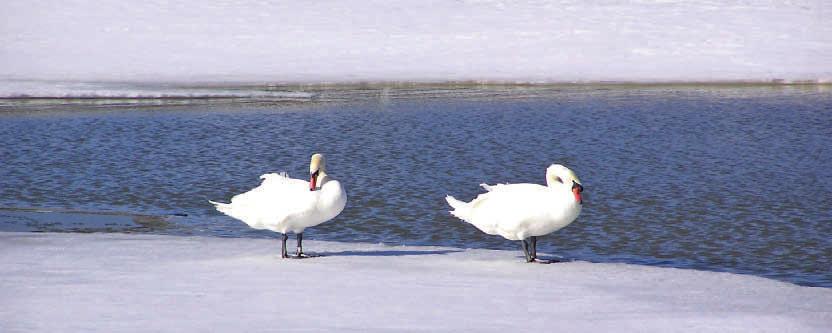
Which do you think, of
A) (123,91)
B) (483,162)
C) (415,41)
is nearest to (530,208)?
(483,162)

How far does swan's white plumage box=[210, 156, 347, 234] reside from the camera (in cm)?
777

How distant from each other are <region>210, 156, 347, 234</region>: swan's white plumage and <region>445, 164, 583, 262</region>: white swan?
1.01 meters

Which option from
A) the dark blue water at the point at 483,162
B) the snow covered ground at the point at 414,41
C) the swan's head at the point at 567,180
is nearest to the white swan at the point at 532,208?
the swan's head at the point at 567,180

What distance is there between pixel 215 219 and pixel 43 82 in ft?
43.7

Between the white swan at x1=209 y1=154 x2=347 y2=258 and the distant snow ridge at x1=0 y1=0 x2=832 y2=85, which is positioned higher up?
the distant snow ridge at x1=0 y1=0 x2=832 y2=85

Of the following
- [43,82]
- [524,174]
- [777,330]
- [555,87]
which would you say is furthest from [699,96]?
[777,330]

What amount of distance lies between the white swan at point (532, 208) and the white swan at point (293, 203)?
101cm

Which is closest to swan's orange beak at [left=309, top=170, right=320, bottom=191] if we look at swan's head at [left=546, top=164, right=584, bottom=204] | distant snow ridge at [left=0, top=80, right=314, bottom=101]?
swan's head at [left=546, top=164, right=584, bottom=204]

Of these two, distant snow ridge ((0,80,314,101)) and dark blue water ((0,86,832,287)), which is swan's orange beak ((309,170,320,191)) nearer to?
dark blue water ((0,86,832,287))

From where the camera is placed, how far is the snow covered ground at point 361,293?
577 cm

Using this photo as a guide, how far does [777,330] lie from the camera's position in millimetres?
5641

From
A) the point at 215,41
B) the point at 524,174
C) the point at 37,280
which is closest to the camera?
the point at 37,280

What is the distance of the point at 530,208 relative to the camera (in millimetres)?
7691

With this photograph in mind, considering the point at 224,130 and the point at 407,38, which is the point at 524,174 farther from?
the point at 407,38
